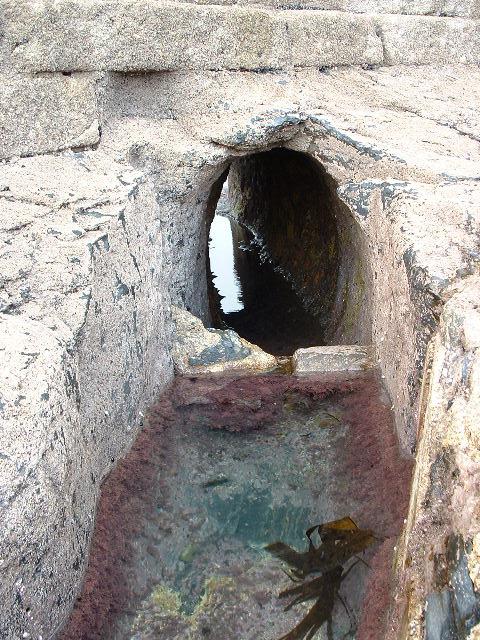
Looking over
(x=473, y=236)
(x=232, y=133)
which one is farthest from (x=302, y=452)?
(x=232, y=133)

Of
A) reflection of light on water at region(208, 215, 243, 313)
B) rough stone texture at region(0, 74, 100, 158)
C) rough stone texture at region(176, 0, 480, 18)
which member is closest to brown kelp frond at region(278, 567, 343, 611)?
rough stone texture at region(0, 74, 100, 158)

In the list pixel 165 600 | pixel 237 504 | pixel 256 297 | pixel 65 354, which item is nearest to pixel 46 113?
pixel 65 354

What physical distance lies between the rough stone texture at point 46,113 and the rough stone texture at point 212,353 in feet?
2.44

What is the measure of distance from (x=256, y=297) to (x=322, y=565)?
317 centimetres

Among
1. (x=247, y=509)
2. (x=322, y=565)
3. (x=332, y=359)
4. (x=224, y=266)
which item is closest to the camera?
(x=322, y=565)

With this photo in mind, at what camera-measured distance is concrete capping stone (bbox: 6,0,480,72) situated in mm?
2199

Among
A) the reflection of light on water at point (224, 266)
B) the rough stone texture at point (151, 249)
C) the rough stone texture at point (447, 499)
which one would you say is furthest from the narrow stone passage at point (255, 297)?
the rough stone texture at point (447, 499)

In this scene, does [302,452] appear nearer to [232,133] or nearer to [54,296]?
[54,296]

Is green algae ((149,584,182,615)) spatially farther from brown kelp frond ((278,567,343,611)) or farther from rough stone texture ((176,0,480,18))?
rough stone texture ((176,0,480,18))

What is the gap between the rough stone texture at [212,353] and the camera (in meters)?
2.28

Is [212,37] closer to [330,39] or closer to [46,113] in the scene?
[330,39]

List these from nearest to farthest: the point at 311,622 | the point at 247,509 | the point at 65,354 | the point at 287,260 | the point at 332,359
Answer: the point at 65,354
the point at 311,622
the point at 247,509
the point at 332,359
the point at 287,260

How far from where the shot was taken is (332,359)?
2275 mm

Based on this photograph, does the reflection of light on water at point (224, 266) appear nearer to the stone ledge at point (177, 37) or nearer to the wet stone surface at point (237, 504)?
the stone ledge at point (177, 37)
